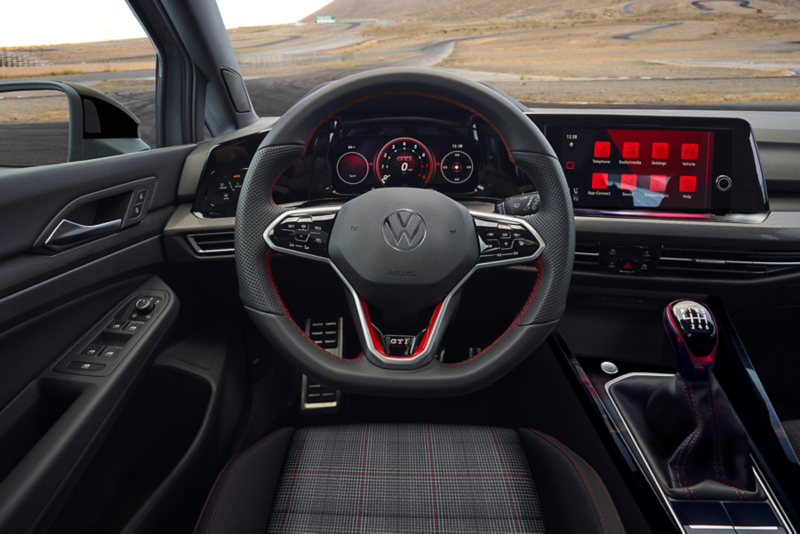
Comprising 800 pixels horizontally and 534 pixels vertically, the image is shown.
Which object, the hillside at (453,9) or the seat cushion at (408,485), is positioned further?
the hillside at (453,9)

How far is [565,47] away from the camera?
2.45 m

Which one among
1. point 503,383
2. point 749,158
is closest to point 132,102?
point 503,383

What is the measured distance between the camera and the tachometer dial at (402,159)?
156 centimetres

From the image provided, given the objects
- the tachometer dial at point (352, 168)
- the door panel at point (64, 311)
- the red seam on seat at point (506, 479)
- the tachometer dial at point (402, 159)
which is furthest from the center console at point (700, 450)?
the door panel at point (64, 311)

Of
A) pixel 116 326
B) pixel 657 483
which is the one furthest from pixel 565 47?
pixel 116 326

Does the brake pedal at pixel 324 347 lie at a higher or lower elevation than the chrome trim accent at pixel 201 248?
lower

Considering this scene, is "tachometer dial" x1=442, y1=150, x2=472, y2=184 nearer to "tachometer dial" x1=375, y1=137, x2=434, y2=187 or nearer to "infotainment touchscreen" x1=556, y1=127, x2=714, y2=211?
"tachometer dial" x1=375, y1=137, x2=434, y2=187

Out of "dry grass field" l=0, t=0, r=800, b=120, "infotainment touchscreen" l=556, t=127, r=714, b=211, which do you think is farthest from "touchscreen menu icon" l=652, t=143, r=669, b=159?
"dry grass field" l=0, t=0, r=800, b=120

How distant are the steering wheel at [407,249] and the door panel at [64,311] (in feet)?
1.47

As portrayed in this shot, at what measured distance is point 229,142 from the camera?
1.69 m

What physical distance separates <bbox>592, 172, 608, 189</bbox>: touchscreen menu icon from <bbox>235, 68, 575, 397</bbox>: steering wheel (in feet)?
2.03

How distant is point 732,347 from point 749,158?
59 centimetres

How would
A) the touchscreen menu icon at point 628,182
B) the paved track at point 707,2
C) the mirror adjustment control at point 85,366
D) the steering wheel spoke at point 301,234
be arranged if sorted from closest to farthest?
the steering wheel spoke at point 301,234 < the mirror adjustment control at point 85,366 < the touchscreen menu icon at point 628,182 < the paved track at point 707,2

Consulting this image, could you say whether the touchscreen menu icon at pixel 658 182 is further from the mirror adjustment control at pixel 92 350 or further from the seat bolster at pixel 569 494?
the mirror adjustment control at pixel 92 350
